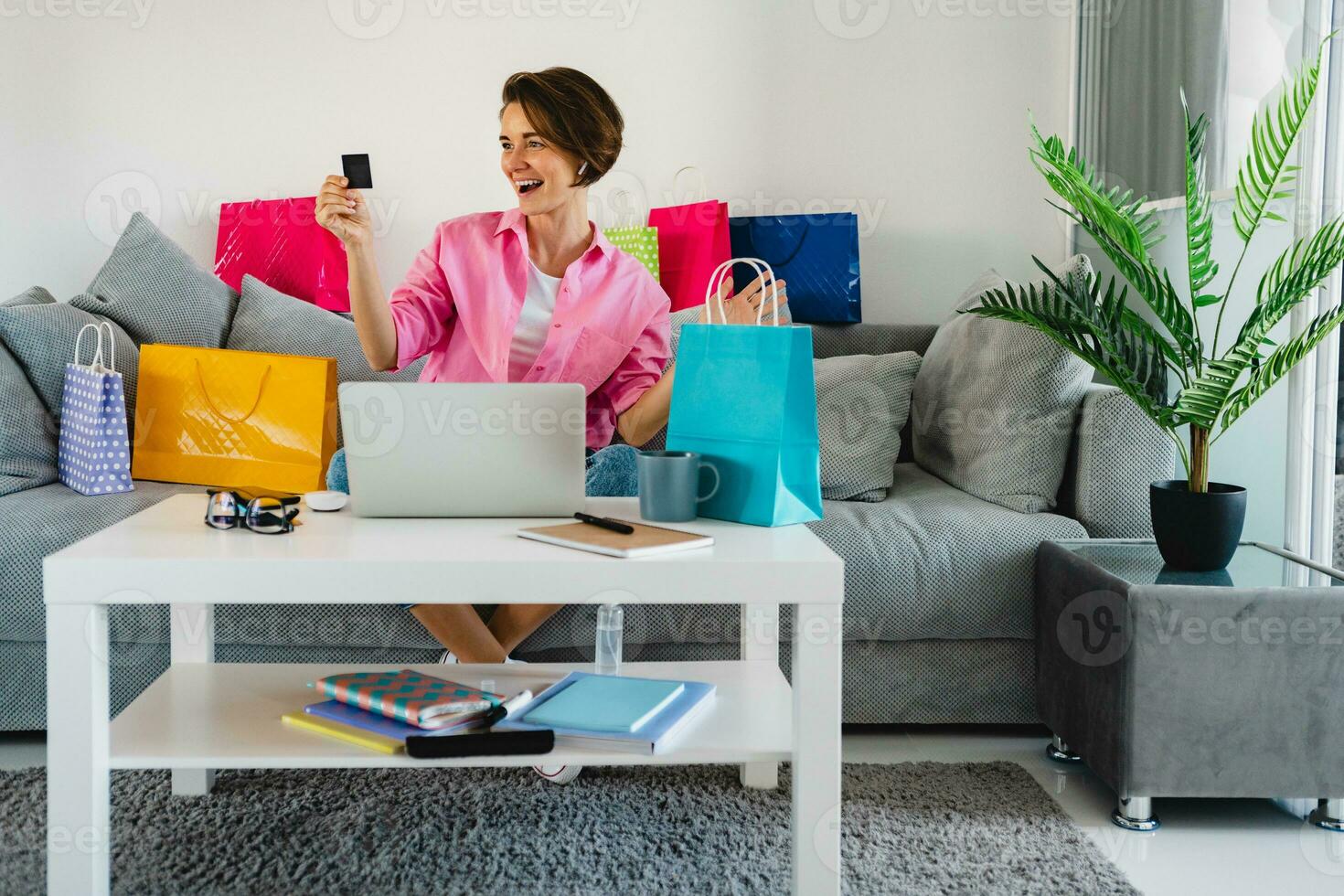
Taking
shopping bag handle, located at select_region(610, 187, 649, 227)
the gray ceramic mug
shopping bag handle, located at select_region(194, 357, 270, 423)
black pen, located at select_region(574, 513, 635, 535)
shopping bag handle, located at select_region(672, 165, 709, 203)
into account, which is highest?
shopping bag handle, located at select_region(672, 165, 709, 203)

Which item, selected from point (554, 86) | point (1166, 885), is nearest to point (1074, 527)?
point (1166, 885)

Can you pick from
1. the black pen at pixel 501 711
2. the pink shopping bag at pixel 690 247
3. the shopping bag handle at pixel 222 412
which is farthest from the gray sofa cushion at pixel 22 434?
the pink shopping bag at pixel 690 247

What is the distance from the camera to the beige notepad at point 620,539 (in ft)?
4.03

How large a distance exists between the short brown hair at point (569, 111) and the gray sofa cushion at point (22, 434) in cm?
110

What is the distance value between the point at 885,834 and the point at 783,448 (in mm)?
600

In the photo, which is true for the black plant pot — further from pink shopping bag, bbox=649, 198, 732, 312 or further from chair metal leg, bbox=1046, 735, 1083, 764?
pink shopping bag, bbox=649, 198, 732, 312

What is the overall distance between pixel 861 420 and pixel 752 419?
973mm

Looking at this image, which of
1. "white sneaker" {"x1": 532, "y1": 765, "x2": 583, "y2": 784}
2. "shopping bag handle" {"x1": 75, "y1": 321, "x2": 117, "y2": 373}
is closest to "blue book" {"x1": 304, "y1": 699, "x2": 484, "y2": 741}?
"white sneaker" {"x1": 532, "y1": 765, "x2": 583, "y2": 784}

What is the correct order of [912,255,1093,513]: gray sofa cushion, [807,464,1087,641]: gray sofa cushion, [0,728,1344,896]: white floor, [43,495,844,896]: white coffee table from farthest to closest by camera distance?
[912,255,1093,513]: gray sofa cushion
[807,464,1087,641]: gray sofa cushion
[0,728,1344,896]: white floor
[43,495,844,896]: white coffee table

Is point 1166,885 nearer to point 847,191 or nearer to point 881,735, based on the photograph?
point 881,735

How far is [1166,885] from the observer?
4.86 ft

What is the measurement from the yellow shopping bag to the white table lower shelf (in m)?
0.72

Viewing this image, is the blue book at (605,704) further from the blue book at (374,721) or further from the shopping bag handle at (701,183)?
the shopping bag handle at (701,183)

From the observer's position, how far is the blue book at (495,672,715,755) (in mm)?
1263
